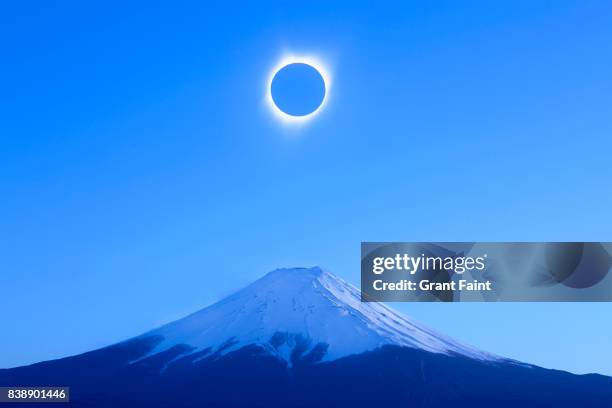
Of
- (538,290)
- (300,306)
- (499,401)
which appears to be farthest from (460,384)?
(538,290)

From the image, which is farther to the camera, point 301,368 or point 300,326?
point 300,326

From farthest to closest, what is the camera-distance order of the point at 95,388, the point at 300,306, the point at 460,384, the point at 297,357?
1. the point at 300,306
2. the point at 297,357
3. the point at 460,384
4. the point at 95,388

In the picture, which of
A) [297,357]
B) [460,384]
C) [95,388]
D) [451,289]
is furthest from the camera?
[297,357]

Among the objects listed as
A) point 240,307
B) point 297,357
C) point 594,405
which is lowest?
point 594,405

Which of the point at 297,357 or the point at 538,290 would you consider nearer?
the point at 538,290

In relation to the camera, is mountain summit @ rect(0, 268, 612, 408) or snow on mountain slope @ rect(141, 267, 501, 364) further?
snow on mountain slope @ rect(141, 267, 501, 364)

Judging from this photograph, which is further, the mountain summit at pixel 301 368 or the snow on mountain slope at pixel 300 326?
the snow on mountain slope at pixel 300 326

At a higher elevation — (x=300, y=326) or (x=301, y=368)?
(x=300, y=326)

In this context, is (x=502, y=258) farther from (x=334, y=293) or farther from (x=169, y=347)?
(x=334, y=293)
